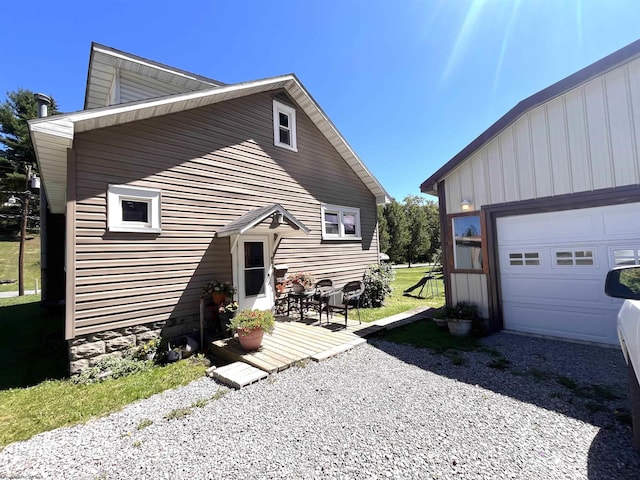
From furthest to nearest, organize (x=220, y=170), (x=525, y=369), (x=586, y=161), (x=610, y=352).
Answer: (x=220, y=170), (x=586, y=161), (x=610, y=352), (x=525, y=369)

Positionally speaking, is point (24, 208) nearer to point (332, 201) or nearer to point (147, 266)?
point (147, 266)

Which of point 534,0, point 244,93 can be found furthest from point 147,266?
point 534,0

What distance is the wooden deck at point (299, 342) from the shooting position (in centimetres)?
492

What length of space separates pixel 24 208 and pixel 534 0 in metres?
24.8

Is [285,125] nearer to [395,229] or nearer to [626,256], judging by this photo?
[626,256]

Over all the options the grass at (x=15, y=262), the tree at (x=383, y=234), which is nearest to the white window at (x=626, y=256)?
the tree at (x=383, y=234)

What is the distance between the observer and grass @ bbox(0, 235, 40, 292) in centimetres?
2159

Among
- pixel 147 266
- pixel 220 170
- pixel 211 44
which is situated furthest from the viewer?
pixel 211 44

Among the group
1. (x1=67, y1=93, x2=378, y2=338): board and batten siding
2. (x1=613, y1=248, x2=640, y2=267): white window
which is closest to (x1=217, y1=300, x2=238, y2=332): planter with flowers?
(x1=67, y1=93, x2=378, y2=338): board and batten siding

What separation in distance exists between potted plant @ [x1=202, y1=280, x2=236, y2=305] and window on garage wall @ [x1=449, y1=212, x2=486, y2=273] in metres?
5.25

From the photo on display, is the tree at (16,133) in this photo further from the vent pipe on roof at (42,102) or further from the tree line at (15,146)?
the vent pipe on roof at (42,102)

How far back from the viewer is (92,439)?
10.1ft

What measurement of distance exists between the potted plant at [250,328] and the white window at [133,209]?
2591 millimetres

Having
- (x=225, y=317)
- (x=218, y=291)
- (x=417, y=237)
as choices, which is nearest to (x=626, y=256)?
(x=225, y=317)
